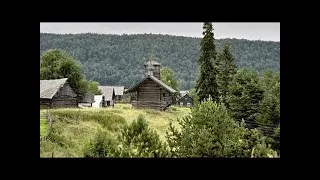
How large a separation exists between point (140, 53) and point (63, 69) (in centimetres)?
73

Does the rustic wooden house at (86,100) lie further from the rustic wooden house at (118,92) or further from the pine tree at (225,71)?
the pine tree at (225,71)

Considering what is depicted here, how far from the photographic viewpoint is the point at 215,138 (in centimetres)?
441

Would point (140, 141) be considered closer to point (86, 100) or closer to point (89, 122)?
point (89, 122)

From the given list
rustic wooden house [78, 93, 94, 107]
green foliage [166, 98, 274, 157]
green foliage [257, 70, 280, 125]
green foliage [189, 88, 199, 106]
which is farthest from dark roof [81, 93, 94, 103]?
green foliage [257, 70, 280, 125]

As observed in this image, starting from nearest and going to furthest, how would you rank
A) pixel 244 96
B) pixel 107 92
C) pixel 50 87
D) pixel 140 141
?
pixel 50 87, pixel 107 92, pixel 140 141, pixel 244 96

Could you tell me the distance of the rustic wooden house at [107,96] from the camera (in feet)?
13.3

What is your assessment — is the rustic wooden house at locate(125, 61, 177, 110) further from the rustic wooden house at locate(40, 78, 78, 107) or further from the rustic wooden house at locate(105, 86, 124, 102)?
the rustic wooden house at locate(40, 78, 78, 107)

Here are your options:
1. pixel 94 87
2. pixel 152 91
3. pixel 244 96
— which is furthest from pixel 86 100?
pixel 244 96

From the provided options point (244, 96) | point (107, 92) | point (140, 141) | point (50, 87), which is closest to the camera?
point (50, 87)

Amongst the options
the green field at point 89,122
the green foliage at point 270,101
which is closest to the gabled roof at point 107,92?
the green field at point 89,122

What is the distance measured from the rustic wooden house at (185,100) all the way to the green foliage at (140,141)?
1.27ft
